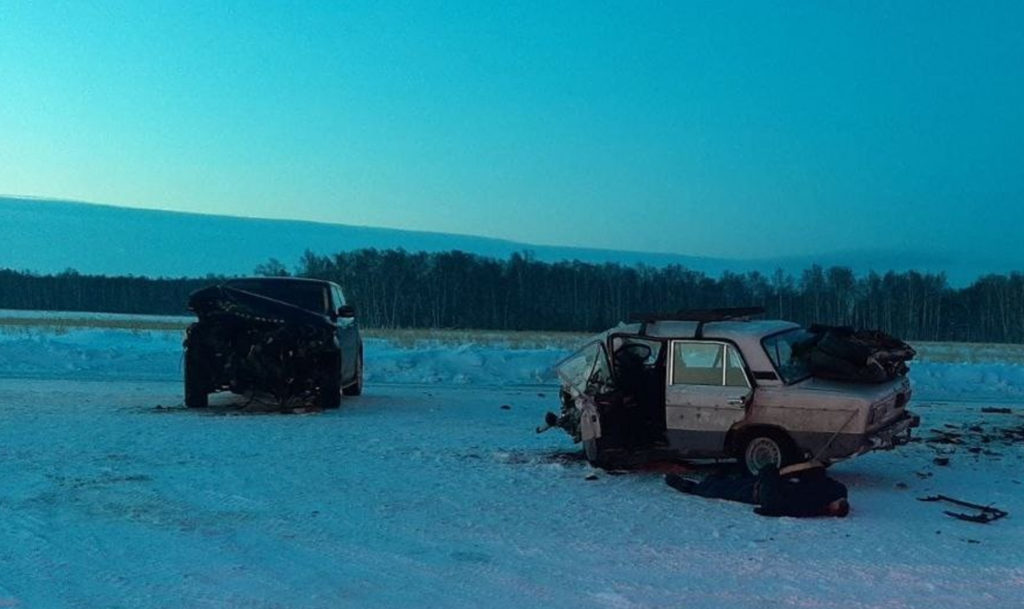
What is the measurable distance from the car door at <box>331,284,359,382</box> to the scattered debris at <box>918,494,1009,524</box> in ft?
31.1

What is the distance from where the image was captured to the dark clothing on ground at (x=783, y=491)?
325 inches

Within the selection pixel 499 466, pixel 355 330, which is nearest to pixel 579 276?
pixel 355 330

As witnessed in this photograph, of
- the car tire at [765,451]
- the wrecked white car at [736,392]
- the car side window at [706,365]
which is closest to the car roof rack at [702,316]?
the wrecked white car at [736,392]

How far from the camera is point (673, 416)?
32.5 ft

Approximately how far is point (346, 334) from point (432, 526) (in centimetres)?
923

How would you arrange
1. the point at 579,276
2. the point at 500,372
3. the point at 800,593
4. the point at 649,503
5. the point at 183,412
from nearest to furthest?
1. the point at 800,593
2. the point at 649,503
3. the point at 183,412
4. the point at 500,372
5. the point at 579,276

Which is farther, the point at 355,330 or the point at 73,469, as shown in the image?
the point at 355,330

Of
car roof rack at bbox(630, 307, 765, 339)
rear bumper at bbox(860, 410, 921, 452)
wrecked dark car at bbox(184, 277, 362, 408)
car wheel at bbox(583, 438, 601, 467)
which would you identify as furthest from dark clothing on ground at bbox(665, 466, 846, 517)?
wrecked dark car at bbox(184, 277, 362, 408)

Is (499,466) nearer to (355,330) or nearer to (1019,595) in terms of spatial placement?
(1019,595)

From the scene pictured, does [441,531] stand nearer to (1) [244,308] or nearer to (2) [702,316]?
(2) [702,316]

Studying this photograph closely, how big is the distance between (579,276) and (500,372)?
74.6m

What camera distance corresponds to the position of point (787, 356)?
9930 millimetres

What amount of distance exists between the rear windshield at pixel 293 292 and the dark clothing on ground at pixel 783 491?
9038 millimetres

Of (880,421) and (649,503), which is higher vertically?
A: (880,421)
